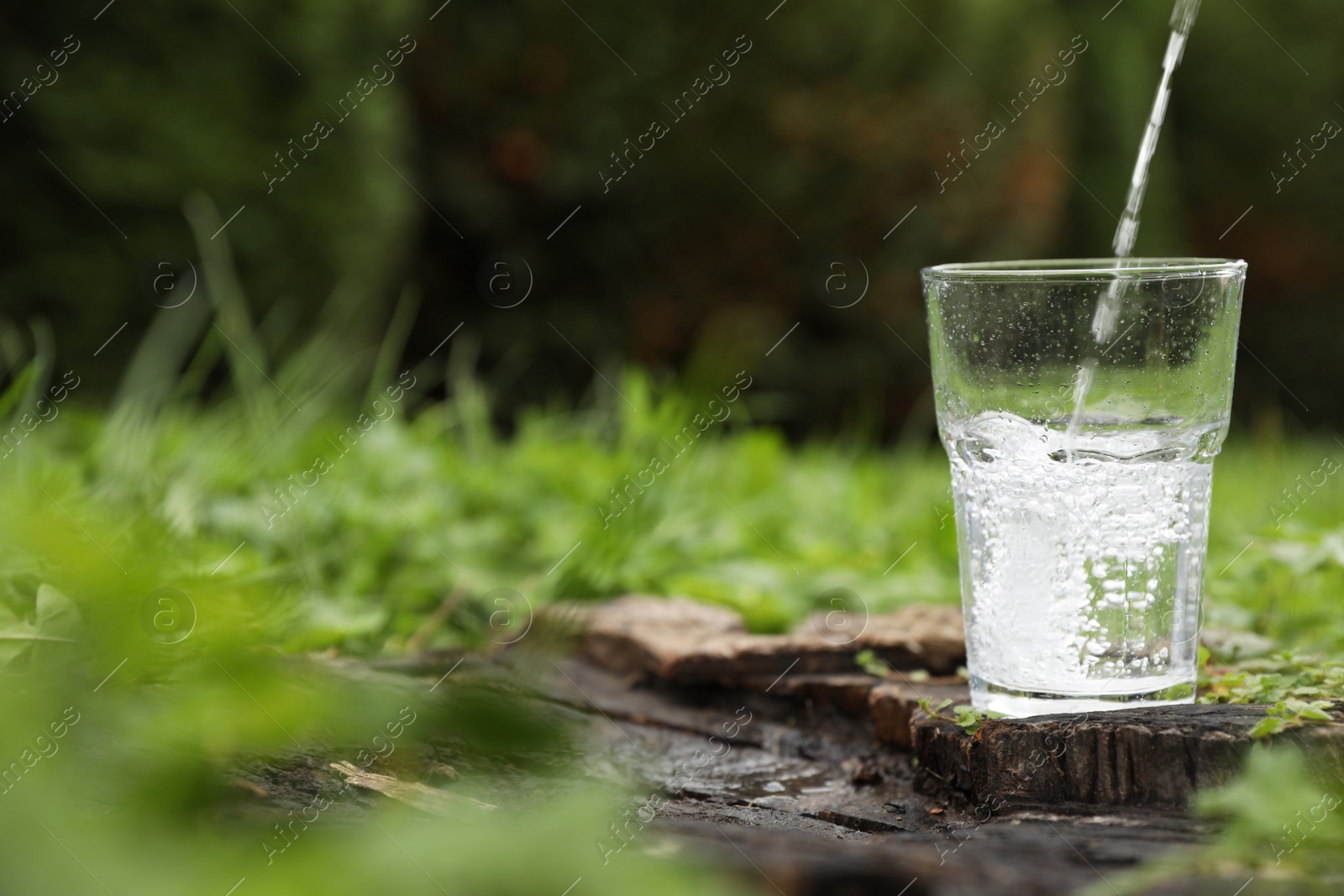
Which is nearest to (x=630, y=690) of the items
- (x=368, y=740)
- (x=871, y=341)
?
(x=368, y=740)

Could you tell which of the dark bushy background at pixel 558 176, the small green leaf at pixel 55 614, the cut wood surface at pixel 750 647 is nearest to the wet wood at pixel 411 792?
the small green leaf at pixel 55 614

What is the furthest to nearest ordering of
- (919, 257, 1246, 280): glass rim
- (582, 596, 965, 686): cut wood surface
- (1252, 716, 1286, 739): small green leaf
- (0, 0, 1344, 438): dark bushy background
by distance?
(0, 0, 1344, 438): dark bushy background → (582, 596, 965, 686): cut wood surface → (919, 257, 1246, 280): glass rim → (1252, 716, 1286, 739): small green leaf

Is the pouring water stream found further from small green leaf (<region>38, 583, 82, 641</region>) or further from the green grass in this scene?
small green leaf (<region>38, 583, 82, 641</region>)

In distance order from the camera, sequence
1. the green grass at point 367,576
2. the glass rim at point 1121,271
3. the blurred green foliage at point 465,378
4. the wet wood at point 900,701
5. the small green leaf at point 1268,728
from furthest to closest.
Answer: the wet wood at point 900,701 → the glass rim at point 1121,271 → the small green leaf at point 1268,728 → the blurred green foliage at point 465,378 → the green grass at point 367,576

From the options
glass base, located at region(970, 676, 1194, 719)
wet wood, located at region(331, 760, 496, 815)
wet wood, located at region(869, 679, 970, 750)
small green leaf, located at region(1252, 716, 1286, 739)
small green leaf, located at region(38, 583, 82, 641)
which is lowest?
wet wood, located at region(869, 679, 970, 750)

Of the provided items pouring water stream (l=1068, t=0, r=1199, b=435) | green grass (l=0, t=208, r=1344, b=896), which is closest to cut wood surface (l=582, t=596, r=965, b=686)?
green grass (l=0, t=208, r=1344, b=896)

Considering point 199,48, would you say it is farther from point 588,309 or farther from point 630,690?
point 630,690

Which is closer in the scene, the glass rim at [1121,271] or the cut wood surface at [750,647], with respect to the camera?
the glass rim at [1121,271]

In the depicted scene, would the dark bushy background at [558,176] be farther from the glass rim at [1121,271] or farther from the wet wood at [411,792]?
the glass rim at [1121,271]
